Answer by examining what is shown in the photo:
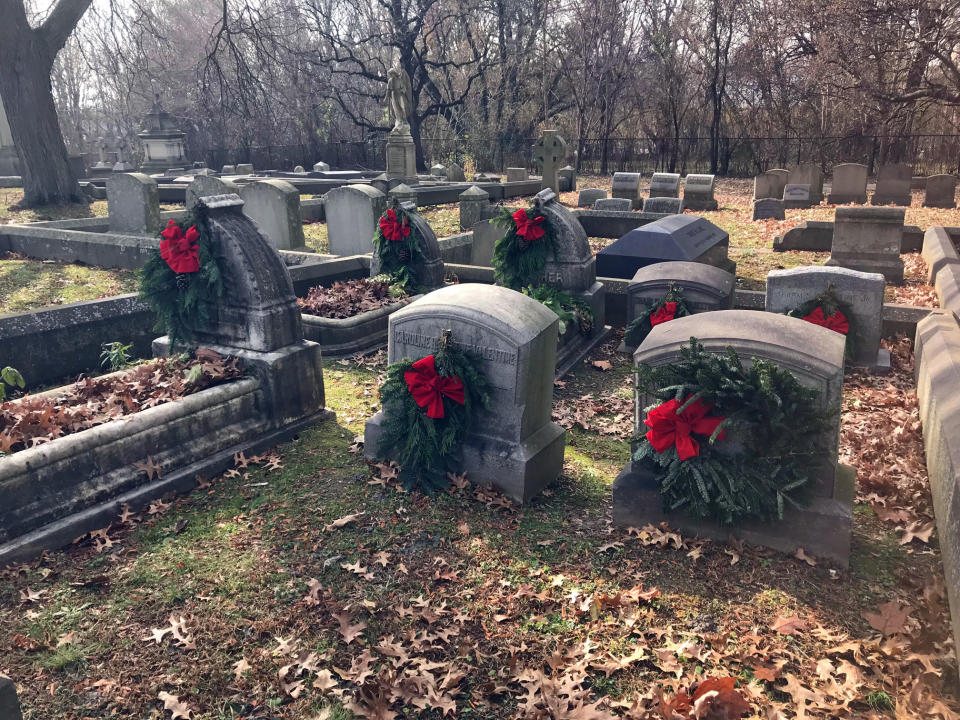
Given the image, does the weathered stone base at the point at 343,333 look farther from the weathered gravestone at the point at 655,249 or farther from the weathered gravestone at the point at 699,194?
the weathered gravestone at the point at 699,194

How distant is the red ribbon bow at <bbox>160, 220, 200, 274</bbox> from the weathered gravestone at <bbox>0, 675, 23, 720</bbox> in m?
4.92

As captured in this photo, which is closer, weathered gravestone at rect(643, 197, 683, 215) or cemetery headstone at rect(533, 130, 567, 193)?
weathered gravestone at rect(643, 197, 683, 215)

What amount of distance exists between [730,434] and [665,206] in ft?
46.5

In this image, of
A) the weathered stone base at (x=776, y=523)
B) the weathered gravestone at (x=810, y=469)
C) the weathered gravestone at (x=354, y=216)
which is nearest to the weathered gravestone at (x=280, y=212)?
the weathered gravestone at (x=354, y=216)

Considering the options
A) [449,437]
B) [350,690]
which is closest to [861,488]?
[449,437]

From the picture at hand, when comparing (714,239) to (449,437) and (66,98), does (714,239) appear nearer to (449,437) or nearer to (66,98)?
(449,437)

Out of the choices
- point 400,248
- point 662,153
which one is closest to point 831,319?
point 400,248

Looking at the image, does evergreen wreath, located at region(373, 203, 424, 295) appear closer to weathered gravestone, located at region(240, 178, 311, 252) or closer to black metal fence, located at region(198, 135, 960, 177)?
weathered gravestone, located at region(240, 178, 311, 252)

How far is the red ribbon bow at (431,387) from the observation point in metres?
5.39

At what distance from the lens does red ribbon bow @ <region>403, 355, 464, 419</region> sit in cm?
539

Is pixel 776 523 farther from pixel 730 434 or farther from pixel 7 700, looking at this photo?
pixel 7 700

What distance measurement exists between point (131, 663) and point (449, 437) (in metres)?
2.59

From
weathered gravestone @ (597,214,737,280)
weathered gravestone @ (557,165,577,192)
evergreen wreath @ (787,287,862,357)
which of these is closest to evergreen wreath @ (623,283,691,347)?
evergreen wreath @ (787,287,862,357)

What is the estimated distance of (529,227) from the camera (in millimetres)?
9539
